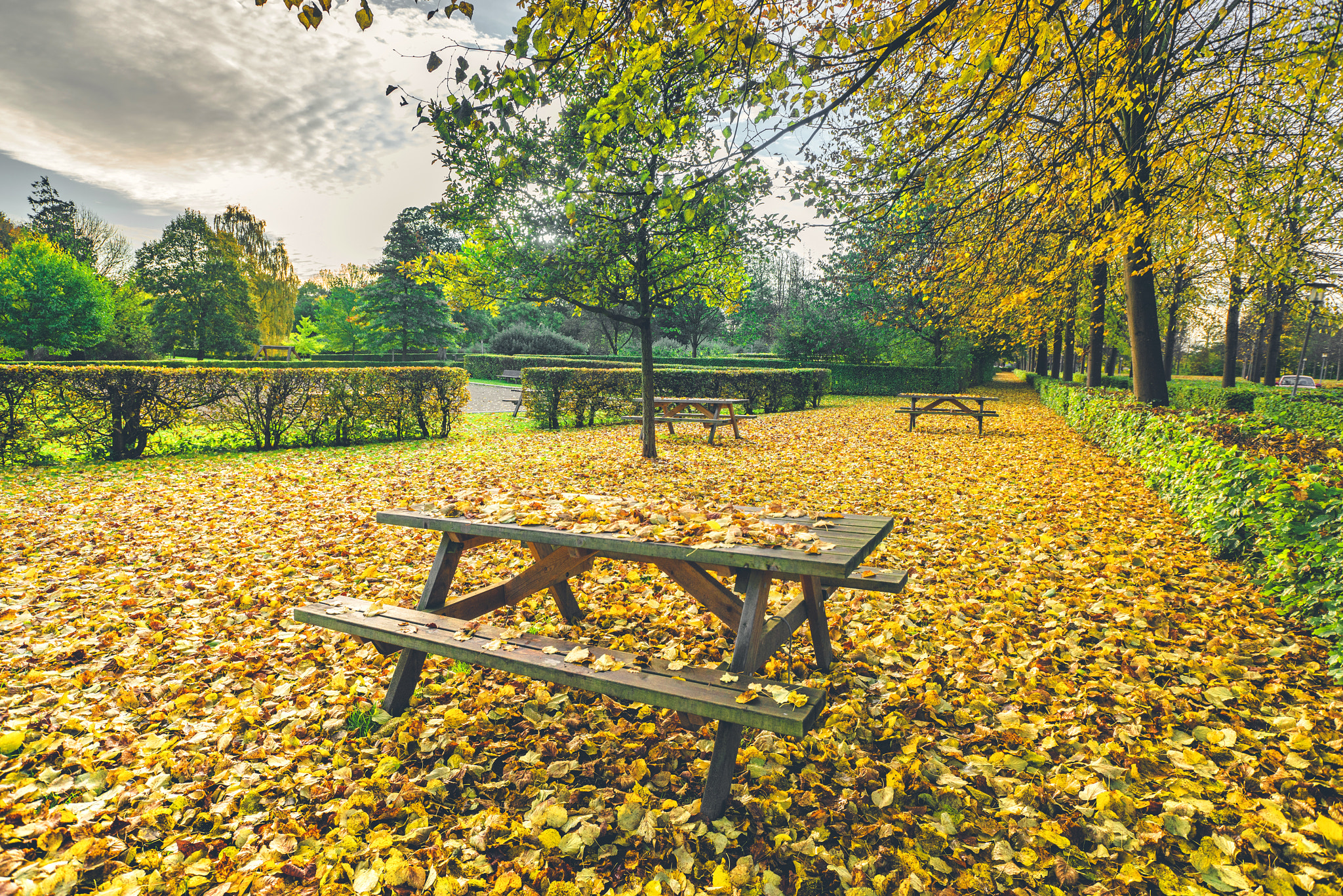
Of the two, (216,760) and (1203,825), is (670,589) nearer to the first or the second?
(216,760)

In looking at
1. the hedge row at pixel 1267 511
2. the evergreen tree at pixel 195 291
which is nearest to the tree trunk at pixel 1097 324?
the hedge row at pixel 1267 511

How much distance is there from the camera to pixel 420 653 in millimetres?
2807

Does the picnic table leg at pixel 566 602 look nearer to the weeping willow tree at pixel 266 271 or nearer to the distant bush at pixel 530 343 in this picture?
the distant bush at pixel 530 343

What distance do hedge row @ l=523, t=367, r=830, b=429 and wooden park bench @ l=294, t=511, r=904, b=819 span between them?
9.61m

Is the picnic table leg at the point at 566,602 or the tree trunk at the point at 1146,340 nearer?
the picnic table leg at the point at 566,602

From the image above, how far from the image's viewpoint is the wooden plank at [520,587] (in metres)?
2.98

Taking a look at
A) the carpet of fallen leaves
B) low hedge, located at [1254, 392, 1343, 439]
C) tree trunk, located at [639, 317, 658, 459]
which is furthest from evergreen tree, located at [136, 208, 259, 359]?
low hedge, located at [1254, 392, 1343, 439]

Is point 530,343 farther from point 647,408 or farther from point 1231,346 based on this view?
point 1231,346

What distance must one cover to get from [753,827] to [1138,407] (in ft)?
31.4

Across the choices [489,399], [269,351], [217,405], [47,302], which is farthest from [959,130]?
[269,351]

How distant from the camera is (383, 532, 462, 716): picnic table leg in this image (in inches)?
108

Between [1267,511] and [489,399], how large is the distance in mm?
21079

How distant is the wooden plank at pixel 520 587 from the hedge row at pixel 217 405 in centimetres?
883

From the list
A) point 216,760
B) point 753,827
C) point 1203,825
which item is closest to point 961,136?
point 1203,825
